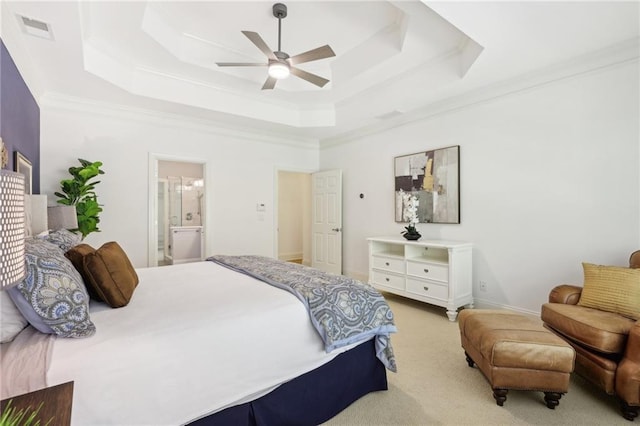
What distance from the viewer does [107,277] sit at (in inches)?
65.4

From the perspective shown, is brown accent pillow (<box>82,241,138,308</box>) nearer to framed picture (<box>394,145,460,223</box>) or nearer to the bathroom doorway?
framed picture (<box>394,145,460,223</box>)

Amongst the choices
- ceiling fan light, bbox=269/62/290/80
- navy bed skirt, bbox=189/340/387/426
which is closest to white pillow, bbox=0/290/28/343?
navy bed skirt, bbox=189/340/387/426

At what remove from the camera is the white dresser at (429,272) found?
3.52 meters

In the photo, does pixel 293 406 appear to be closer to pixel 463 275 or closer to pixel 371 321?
pixel 371 321

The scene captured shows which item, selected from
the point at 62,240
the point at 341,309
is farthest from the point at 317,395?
the point at 62,240

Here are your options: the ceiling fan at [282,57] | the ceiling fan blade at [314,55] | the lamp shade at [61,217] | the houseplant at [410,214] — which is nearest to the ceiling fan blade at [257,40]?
the ceiling fan at [282,57]

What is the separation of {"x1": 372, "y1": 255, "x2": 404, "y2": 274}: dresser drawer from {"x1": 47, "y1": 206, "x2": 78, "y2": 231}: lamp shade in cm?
357

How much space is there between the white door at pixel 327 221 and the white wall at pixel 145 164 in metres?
0.74

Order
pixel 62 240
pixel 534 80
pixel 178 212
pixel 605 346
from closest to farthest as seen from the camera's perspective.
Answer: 1. pixel 605 346
2. pixel 62 240
3. pixel 534 80
4. pixel 178 212

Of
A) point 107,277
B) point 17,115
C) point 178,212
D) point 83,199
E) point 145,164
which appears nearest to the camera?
point 107,277

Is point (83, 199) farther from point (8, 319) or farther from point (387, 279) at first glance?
point (387, 279)

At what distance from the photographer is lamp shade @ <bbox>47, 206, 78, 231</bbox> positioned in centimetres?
296

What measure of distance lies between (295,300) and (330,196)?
4091mm

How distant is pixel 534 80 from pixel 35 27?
4.58 m
